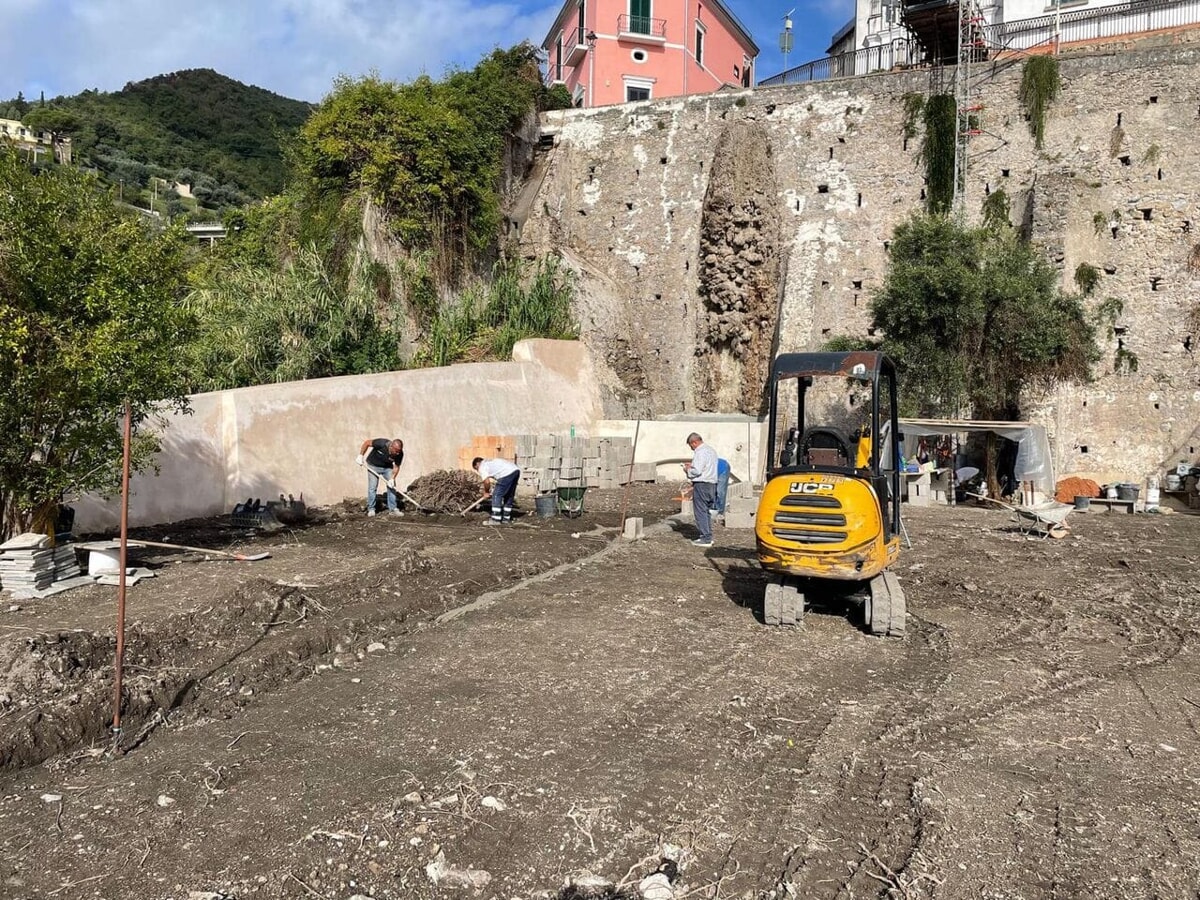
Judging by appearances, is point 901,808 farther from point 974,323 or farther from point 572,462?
point 974,323

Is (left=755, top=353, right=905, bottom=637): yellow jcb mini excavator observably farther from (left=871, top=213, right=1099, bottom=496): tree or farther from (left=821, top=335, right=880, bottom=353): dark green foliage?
(left=821, top=335, right=880, bottom=353): dark green foliage

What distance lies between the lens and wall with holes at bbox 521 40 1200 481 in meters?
19.7

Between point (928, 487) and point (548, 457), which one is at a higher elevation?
point (548, 457)

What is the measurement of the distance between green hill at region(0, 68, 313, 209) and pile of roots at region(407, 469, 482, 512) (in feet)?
175

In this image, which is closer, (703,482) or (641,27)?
(703,482)

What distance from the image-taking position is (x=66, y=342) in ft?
25.0

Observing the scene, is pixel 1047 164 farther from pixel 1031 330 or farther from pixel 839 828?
pixel 839 828

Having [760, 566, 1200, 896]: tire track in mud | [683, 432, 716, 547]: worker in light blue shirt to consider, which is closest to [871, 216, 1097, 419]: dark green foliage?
[683, 432, 716, 547]: worker in light blue shirt

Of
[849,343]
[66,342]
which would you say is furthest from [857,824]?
[849,343]

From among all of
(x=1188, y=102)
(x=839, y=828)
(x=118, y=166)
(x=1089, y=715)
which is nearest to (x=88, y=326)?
(x=839, y=828)

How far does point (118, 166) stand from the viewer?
60031 millimetres

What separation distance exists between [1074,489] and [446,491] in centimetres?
1564

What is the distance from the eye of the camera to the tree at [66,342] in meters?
7.44

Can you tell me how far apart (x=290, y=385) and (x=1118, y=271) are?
19943mm
